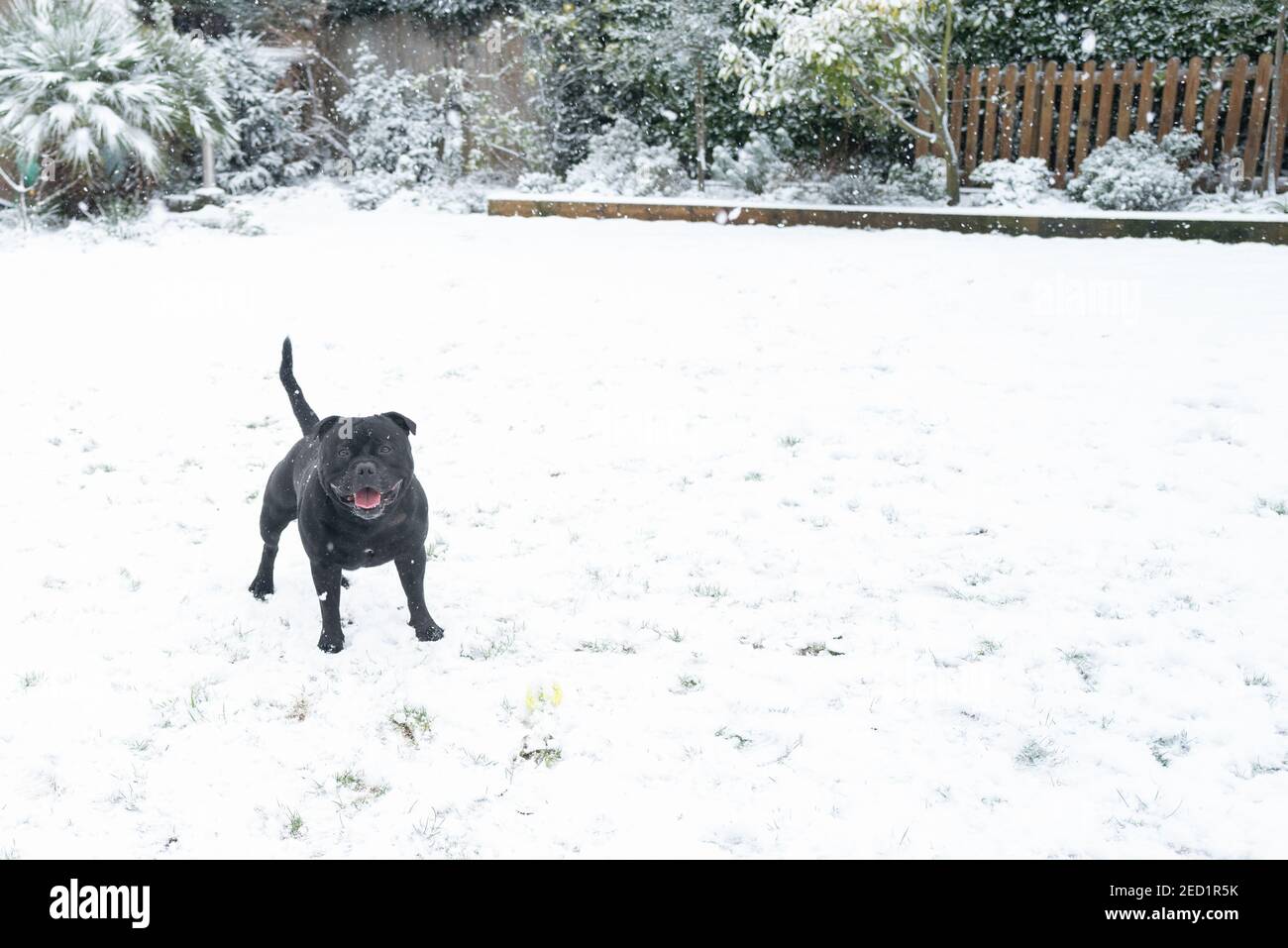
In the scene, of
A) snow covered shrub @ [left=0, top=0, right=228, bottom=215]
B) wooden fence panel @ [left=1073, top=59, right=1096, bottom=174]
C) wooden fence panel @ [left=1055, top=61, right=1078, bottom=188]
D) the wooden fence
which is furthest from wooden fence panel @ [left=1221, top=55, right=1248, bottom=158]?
snow covered shrub @ [left=0, top=0, right=228, bottom=215]

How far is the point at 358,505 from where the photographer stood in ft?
9.32

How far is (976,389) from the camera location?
18.0ft

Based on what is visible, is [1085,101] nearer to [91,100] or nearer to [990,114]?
[990,114]

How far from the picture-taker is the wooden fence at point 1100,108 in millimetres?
9250

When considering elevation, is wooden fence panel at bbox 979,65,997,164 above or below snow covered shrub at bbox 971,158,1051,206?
above

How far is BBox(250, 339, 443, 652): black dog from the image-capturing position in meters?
2.88

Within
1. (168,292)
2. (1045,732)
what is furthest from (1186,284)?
(168,292)

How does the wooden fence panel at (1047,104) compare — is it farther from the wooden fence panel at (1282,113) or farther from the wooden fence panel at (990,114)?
the wooden fence panel at (1282,113)

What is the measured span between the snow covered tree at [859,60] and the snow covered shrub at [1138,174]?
1342 mm

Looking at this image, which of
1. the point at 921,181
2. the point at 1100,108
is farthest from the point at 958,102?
the point at 1100,108

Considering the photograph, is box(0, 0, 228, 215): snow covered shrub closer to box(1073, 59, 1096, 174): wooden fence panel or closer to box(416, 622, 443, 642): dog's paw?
box(416, 622, 443, 642): dog's paw

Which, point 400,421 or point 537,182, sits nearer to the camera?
point 400,421

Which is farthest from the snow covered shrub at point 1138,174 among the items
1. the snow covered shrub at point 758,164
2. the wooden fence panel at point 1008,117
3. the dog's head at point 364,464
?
the dog's head at point 364,464

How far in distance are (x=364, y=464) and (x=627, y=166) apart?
31.9ft
